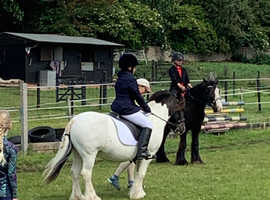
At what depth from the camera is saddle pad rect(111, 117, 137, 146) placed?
8758mm

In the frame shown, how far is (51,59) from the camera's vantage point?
34750 millimetres

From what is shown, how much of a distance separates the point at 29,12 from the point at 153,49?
13647 mm

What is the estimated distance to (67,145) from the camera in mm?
8500

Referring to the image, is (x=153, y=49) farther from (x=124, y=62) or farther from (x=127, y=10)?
(x=124, y=62)

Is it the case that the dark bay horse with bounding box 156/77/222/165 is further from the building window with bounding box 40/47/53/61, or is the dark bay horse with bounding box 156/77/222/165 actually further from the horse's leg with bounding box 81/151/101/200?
the building window with bounding box 40/47/53/61

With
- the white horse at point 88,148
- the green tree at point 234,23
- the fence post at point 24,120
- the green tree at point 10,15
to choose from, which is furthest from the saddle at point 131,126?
the green tree at point 234,23

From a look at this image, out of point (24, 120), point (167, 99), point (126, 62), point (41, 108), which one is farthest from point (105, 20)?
point (126, 62)

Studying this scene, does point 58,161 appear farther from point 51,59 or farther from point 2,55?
point 2,55

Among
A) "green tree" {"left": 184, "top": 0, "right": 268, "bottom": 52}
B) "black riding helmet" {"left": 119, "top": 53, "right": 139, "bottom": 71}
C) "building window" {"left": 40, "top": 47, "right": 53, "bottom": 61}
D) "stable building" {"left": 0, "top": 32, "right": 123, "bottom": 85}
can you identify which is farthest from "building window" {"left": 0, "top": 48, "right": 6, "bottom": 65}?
"green tree" {"left": 184, "top": 0, "right": 268, "bottom": 52}

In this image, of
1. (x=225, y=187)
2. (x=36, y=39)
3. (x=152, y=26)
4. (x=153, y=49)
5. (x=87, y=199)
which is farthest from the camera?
(x=153, y=49)

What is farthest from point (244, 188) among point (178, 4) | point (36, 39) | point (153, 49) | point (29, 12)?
point (178, 4)

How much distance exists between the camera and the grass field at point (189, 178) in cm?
928

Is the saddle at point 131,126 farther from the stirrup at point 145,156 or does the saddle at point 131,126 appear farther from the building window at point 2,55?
the building window at point 2,55

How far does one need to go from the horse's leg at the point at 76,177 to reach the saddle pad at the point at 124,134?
707 millimetres
